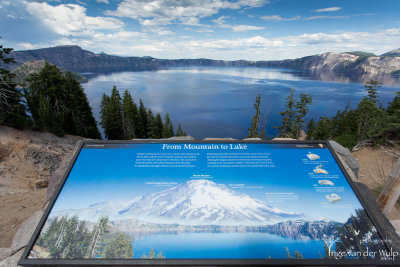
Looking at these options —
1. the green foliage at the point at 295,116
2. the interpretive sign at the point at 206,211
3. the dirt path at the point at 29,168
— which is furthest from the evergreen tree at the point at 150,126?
the interpretive sign at the point at 206,211

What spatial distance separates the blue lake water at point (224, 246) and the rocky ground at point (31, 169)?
2.27m

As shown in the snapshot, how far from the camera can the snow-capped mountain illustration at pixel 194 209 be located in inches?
117

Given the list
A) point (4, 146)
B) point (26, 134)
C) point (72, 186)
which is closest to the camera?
point (72, 186)

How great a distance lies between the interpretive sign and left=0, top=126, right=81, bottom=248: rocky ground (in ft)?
9.77

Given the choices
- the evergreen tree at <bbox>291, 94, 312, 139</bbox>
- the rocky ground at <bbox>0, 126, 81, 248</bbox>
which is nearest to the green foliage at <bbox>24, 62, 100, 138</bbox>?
the rocky ground at <bbox>0, 126, 81, 248</bbox>

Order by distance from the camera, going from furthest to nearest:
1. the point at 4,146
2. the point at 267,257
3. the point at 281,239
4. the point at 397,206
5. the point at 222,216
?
the point at 4,146 → the point at 397,206 → the point at 222,216 → the point at 281,239 → the point at 267,257

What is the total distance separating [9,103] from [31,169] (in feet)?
28.2

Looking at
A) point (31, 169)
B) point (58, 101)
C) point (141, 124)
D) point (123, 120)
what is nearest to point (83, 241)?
point (31, 169)

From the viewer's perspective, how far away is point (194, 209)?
10.1ft

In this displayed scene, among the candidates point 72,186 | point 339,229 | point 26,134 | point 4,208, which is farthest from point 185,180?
point 26,134

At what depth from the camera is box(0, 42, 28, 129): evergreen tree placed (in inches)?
683

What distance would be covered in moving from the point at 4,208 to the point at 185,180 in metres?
6.54

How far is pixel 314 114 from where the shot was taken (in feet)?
201

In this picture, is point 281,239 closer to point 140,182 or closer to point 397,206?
point 140,182
